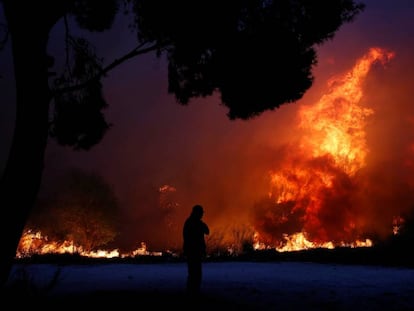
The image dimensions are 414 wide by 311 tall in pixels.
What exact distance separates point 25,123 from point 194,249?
157 inches

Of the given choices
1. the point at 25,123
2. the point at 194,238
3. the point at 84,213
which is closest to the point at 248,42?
the point at 194,238

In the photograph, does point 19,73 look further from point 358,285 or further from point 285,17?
point 358,285

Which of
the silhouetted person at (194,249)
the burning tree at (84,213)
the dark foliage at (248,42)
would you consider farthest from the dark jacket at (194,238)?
the burning tree at (84,213)

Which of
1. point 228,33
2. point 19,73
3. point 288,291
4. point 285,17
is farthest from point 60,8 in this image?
point 288,291

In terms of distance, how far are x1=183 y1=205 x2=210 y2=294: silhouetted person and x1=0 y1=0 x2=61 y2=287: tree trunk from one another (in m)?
3.21

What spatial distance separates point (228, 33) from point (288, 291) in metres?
5.62

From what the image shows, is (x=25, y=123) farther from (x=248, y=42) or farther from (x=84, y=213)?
(x=84, y=213)

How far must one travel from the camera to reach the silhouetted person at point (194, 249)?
8.61 m

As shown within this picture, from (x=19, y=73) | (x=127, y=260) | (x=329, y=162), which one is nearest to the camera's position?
(x=19, y=73)

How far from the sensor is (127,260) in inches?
680

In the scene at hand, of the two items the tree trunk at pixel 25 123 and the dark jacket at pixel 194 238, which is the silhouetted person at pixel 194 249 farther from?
the tree trunk at pixel 25 123

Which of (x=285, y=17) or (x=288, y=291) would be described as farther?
(x=285, y=17)

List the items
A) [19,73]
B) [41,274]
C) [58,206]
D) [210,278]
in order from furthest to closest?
[58,206] < [41,274] < [210,278] < [19,73]

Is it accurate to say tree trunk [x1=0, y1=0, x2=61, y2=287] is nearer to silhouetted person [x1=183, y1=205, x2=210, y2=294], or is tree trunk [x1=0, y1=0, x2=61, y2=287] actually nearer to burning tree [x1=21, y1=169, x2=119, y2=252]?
silhouetted person [x1=183, y1=205, x2=210, y2=294]
